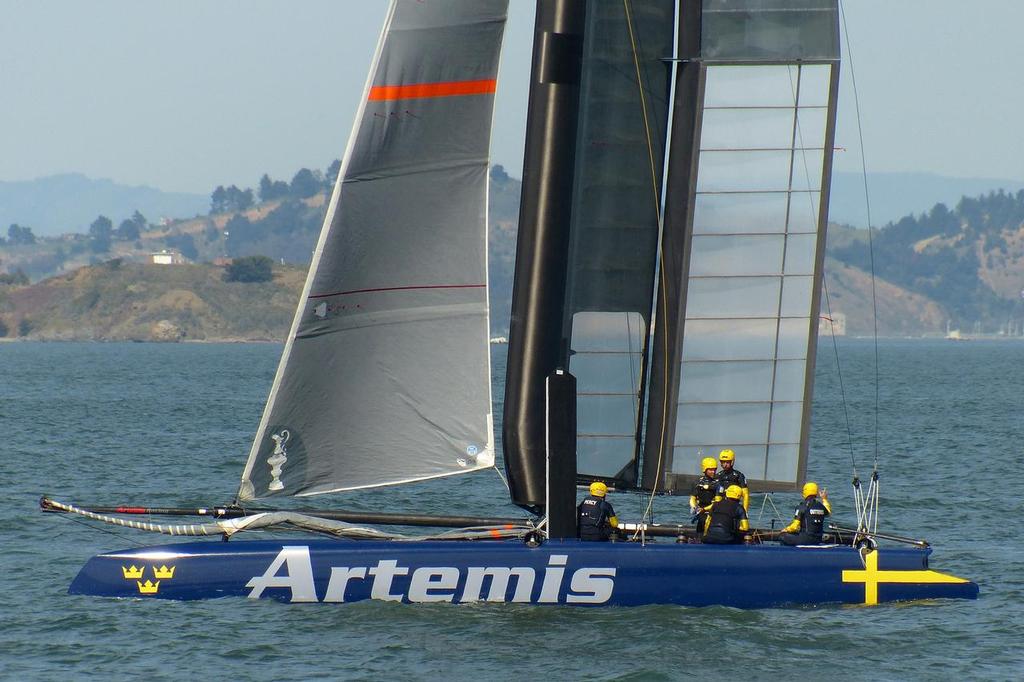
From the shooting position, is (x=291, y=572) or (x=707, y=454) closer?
(x=291, y=572)

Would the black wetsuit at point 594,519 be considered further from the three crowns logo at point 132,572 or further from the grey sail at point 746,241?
the three crowns logo at point 132,572

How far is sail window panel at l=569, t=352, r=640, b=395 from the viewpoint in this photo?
15312mm

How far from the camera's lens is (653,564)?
14.8 meters

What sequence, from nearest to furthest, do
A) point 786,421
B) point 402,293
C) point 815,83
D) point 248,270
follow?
point 402,293 < point 815,83 < point 786,421 < point 248,270

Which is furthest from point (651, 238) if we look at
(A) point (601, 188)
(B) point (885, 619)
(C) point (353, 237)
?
(B) point (885, 619)

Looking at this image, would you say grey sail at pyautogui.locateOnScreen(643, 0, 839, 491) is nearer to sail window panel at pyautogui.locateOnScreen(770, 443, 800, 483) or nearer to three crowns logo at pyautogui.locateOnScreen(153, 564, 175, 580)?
sail window panel at pyautogui.locateOnScreen(770, 443, 800, 483)

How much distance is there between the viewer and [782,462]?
15.7 metres

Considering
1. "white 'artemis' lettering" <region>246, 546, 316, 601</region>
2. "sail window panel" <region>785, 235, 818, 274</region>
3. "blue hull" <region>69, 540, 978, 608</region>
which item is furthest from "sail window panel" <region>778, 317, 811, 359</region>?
"white 'artemis' lettering" <region>246, 546, 316, 601</region>

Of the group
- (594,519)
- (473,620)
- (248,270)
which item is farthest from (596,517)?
(248,270)

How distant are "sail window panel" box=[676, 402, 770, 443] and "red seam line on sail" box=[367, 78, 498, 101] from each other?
3967 mm

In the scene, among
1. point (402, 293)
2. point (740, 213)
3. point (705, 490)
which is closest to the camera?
point (402, 293)

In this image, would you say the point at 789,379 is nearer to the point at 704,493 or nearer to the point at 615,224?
the point at 704,493

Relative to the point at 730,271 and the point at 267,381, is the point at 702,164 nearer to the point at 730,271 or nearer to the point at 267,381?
the point at 730,271

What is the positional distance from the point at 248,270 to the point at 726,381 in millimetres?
184396
